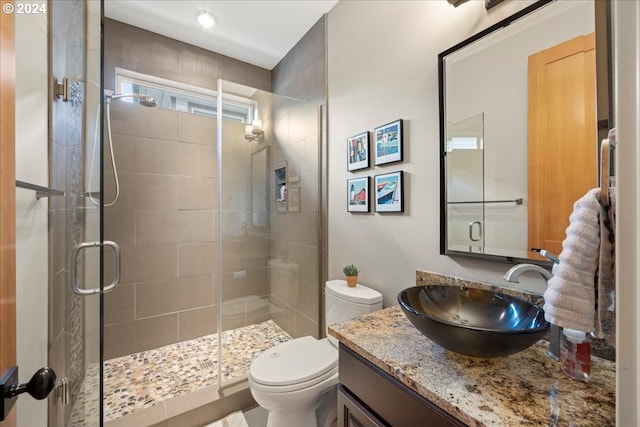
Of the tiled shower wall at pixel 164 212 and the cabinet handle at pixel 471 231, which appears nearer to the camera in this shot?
the cabinet handle at pixel 471 231

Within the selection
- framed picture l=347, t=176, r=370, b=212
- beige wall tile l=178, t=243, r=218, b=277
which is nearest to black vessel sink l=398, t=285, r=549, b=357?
framed picture l=347, t=176, r=370, b=212

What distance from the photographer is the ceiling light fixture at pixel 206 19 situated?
80.0 inches

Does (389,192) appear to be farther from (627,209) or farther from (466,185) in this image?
(627,209)

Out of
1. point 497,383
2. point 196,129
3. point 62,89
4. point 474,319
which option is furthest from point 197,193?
point 497,383

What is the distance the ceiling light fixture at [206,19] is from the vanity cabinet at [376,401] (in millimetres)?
2533

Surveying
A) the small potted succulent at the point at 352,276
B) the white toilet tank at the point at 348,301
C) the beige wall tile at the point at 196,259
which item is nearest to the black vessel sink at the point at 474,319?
the white toilet tank at the point at 348,301

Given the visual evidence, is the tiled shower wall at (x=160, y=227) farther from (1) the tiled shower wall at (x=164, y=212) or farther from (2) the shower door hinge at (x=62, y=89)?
(2) the shower door hinge at (x=62, y=89)

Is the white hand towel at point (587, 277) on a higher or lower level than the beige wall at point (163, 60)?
lower

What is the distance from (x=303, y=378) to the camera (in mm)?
1251

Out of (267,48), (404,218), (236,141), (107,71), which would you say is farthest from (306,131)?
(107,71)

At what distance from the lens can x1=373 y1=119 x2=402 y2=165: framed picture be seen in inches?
56.9

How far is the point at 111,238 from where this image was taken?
2.13 metres

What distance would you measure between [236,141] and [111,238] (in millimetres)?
1337

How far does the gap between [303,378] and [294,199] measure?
1345 mm
